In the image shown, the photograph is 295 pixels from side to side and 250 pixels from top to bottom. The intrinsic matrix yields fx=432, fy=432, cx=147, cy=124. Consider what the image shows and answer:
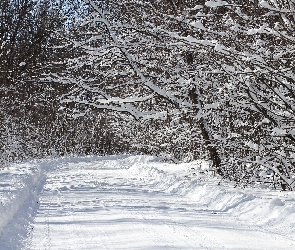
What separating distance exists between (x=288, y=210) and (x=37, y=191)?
805cm

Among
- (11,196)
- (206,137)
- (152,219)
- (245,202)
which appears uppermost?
(206,137)

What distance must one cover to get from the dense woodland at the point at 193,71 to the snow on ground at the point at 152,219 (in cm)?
86

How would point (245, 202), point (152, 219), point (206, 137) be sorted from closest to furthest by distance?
point (152, 219)
point (245, 202)
point (206, 137)

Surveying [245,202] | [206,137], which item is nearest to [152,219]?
[245,202]

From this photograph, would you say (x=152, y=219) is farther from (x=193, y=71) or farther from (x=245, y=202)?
(x=193, y=71)

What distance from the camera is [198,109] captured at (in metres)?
9.45

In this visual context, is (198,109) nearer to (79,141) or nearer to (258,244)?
(258,244)

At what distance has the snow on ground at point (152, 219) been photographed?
19.7ft

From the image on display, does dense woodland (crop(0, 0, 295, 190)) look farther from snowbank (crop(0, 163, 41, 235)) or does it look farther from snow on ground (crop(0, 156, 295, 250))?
snowbank (crop(0, 163, 41, 235))

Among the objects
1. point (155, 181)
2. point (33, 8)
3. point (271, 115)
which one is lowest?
point (155, 181)

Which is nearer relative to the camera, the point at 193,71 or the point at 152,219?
the point at 152,219

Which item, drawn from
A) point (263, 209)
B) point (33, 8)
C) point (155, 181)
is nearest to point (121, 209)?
point (263, 209)

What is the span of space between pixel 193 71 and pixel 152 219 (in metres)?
3.00

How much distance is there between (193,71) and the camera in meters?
8.57
